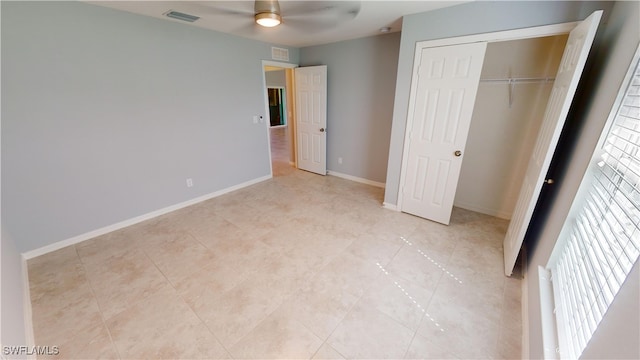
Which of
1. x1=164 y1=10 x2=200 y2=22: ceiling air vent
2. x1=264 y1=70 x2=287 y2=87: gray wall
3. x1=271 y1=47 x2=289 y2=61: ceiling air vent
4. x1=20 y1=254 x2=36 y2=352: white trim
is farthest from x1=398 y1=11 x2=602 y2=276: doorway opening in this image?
x1=264 y1=70 x2=287 y2=87: gray wall

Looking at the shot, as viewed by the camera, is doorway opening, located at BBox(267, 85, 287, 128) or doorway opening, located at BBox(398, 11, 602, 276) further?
doorway opening, located at BBox(267, 85, 287, 128)

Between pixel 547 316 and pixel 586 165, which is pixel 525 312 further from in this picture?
pixel 586 165

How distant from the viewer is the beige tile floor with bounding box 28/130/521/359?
1486mm

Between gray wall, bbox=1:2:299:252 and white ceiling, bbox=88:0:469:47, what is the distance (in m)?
0.30

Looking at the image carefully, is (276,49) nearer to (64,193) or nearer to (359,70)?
(359,70)

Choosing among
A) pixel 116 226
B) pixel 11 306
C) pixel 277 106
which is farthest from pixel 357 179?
pixel 277 106

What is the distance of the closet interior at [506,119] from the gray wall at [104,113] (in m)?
3.29

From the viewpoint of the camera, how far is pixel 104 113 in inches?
96.3

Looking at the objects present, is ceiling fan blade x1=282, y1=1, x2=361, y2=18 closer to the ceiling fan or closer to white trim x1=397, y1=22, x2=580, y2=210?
the ceiling fan

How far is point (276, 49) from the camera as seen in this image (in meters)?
3.90

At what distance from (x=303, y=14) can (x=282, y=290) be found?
8.72 feet

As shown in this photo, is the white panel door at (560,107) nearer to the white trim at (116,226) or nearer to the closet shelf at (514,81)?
the closet shelf at (514,81)

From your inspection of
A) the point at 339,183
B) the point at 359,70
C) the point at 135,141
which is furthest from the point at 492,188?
the point at 135,141

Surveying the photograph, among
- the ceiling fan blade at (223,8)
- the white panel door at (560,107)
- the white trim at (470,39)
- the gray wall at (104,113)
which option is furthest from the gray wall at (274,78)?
the white panel door at (560,107)
